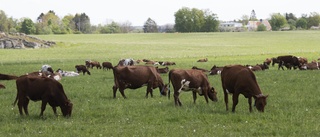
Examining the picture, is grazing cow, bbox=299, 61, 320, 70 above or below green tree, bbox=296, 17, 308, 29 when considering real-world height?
below

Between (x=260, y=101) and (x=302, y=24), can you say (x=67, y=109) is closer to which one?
(x=260, y=101)

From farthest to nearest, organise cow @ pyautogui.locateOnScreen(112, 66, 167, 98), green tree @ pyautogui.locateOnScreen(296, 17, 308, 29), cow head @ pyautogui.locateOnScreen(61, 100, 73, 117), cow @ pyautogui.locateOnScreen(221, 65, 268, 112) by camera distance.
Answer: green tree @ pyautogui.locateOnScreen(296, 17, 308, 29) → cow @ pyautogui.locateOnScreen(112, 66, 167, 98) → cow @ pyautogui.locateOnScreen(221, 65, 268, 112) → cow head @ pyautogui.locateOnScreen(61, 100, 73, 117)

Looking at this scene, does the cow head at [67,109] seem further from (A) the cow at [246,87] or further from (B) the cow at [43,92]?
(A) the cow at [246,87]

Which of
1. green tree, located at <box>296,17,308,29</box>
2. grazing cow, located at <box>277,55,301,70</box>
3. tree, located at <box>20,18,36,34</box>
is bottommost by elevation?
grazing cow, located at <box>277,55,301,70</box>

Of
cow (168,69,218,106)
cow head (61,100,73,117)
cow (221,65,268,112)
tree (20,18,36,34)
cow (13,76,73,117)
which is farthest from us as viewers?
tree (20,18,36,34)

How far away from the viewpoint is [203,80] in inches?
626

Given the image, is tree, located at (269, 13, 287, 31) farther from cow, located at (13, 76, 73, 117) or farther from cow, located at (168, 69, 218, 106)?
cow, located at (13, 76, 73, 117)

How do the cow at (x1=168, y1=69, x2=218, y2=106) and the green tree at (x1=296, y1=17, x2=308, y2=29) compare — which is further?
the green tree at (x1=296, y1=17, x2=308, y2=29)

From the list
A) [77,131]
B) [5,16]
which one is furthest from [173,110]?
[5,16]

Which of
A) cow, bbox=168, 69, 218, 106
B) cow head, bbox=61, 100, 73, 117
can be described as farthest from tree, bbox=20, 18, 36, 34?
cow head, bbox=61, 100, 73, 117

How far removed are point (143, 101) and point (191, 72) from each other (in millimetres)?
2272

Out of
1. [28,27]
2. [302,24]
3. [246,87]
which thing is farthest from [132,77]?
[302,24]

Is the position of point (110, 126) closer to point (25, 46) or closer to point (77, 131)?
point (77, 131)

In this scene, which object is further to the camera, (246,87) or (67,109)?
(246,87)
